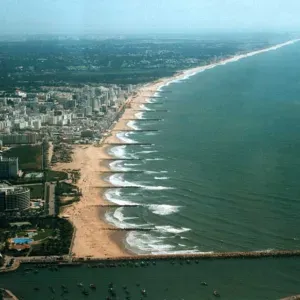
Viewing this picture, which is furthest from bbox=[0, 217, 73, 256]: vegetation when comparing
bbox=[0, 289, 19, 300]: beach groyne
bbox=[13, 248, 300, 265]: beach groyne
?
bbox=[0, 289, 19, 300]: beach groyne

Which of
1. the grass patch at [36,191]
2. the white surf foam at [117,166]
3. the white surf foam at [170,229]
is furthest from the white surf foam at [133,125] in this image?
the white surf foam at [170,229]

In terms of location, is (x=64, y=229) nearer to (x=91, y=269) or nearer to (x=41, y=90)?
(x=91, y=269)

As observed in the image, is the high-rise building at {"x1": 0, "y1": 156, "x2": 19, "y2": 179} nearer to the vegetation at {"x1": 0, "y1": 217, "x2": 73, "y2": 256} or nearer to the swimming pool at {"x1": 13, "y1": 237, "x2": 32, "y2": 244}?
the vegetation at {"x1": 0, "y1": 217, "x2": 73, "y2": 256}

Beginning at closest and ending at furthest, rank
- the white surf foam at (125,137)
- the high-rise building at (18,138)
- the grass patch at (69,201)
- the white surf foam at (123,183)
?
1. the grass patch at (69,201)
2. the white surf foam at (123,183)
3. the high-rise building at (18,138)
4. the white surf foam at (125,137)

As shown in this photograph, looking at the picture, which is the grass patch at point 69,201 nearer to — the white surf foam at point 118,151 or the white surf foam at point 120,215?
the white surf foam at point 120,215

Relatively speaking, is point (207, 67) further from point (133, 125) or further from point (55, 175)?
point (55, 175)

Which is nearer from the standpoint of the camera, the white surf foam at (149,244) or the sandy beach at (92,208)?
the white surf foam at (149,244)
